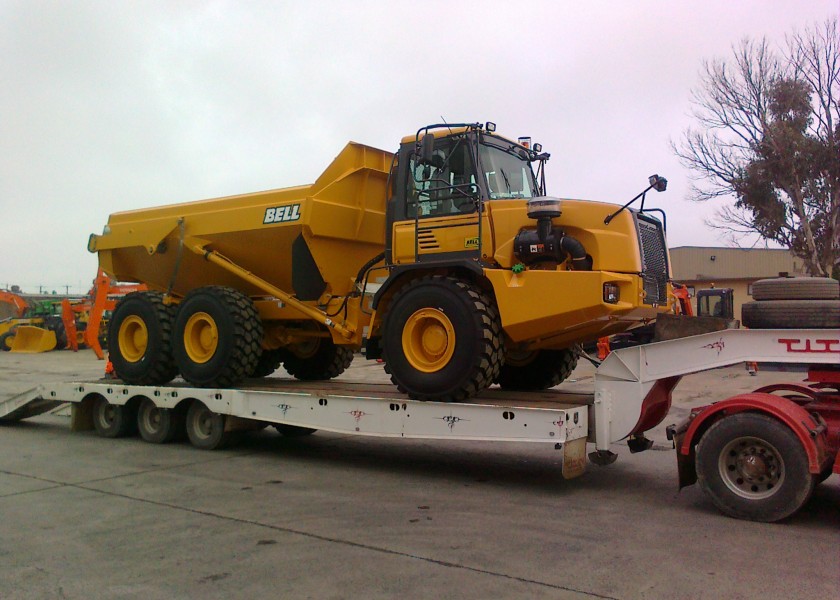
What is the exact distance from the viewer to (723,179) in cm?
2331

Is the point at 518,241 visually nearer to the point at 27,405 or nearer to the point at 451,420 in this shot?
the point at 451,420

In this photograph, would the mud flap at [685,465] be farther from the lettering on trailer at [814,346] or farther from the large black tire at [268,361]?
the large black tire at [268,361]

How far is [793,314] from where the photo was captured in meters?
6.11

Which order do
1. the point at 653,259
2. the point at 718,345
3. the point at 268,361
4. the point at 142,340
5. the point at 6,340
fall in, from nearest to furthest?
the point at 718,345, the point at 653,259, the point at 142,340, the point at 268,361, the point at 6,340

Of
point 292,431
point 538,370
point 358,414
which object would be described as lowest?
point 292,431

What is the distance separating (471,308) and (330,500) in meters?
2.19

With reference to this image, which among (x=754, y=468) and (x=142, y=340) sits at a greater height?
(x=142, y=340)

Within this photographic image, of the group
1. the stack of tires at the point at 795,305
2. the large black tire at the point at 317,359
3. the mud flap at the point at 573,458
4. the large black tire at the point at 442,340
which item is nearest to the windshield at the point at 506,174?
the large black tire at the point at 442,340

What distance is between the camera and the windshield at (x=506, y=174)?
25.8 ft

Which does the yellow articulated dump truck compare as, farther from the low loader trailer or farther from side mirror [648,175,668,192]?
the low loader trailer

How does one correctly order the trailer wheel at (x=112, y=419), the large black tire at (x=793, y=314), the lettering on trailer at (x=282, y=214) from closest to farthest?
the large black tire at (x=793, y=314), the lettering on trailer at (x=282, y=214), the trailer wheel at (x=112, y=419)

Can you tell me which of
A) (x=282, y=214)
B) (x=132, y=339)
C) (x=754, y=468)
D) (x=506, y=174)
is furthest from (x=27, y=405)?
(x=754, y=468)

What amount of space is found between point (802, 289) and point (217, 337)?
21.7 ft

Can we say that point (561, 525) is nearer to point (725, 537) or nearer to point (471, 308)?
point (725, 537)
